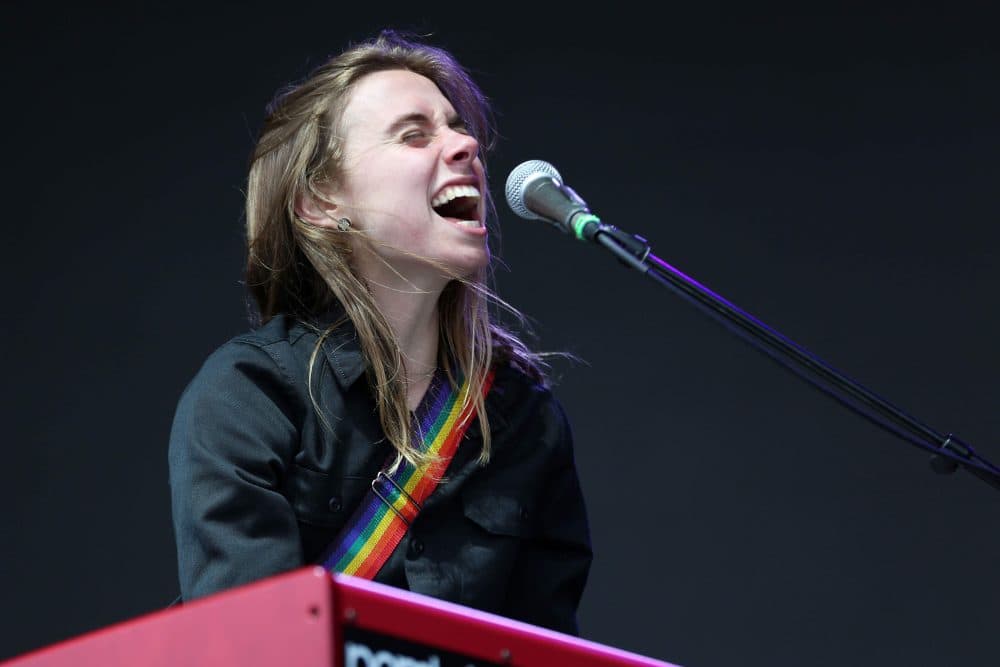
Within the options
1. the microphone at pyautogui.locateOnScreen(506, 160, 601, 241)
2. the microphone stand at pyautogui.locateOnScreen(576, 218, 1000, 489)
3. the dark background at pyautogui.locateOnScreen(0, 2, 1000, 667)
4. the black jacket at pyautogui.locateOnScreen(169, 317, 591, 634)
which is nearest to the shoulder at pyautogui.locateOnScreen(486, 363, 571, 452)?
the black jacket at pyautogui.locateOnScreen(169, 317, 591, 634)

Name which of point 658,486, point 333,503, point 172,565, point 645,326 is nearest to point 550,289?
point 645,326

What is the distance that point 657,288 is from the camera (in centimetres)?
276

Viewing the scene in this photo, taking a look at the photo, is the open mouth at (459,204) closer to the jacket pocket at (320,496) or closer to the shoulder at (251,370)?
the shoulder at (251,370)

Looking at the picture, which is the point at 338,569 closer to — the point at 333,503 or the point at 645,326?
the point at 333,503

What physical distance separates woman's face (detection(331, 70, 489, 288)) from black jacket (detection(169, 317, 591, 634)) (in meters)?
0.15

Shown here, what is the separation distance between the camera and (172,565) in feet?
9.03

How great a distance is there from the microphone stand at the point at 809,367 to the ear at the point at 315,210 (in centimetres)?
77

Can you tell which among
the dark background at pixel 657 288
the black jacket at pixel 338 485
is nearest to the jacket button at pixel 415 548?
the black jacket at pixel 338 485

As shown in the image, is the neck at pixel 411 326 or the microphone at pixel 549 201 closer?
the microphone at pixel 549 201

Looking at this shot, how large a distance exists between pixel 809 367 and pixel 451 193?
31.0 inches

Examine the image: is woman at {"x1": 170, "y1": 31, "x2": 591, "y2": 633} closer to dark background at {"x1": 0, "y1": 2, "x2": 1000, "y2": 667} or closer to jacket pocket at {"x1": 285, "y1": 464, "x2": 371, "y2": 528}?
jacket pocket at {"x1": 285, "y1": 464, "x2": 371, "y2": 528}

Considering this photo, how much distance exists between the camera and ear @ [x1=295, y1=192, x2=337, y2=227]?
6.56 ft

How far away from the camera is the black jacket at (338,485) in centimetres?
162

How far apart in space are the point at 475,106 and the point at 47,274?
108 centimetres
